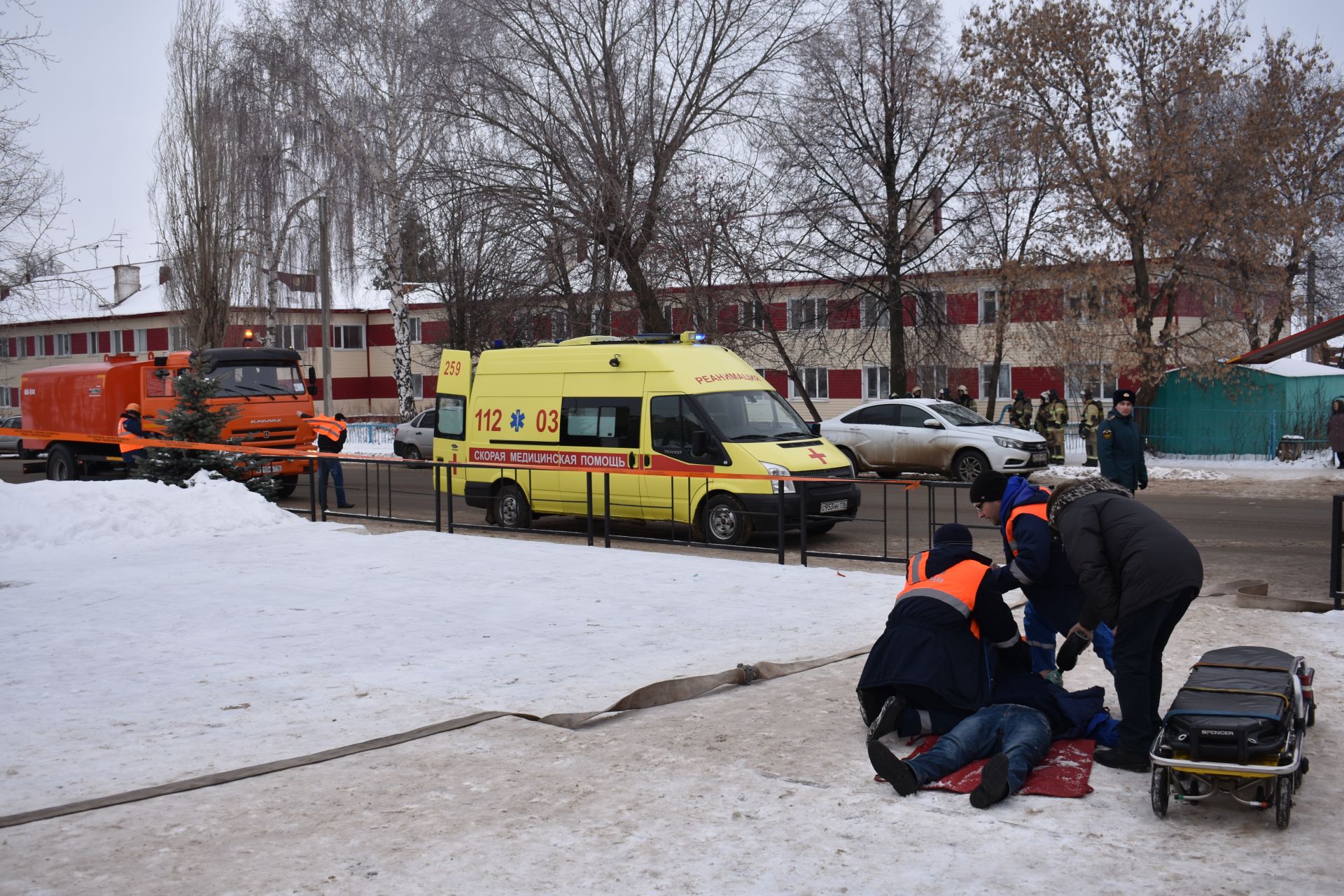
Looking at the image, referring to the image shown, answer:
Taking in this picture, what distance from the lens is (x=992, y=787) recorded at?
4.90 metres

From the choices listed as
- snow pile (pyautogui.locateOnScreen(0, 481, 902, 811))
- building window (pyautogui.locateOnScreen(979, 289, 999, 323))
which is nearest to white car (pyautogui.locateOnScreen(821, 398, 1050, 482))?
building window (pyautogui.locateOnScreen(979, 289, 999, 323))

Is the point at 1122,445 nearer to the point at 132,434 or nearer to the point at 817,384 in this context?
the point at 132,434

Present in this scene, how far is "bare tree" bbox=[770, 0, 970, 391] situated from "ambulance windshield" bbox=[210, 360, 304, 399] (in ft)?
40.7

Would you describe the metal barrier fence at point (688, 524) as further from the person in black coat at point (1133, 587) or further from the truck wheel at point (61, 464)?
the truck wheel at point (61, 464)

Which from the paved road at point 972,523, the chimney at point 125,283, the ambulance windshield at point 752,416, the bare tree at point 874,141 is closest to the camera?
the paved road at point 972,523

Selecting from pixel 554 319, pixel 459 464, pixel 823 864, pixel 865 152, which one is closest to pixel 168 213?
pixel 554 319

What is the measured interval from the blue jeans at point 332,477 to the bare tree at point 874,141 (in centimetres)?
1437

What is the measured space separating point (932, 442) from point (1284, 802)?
17.2 meters

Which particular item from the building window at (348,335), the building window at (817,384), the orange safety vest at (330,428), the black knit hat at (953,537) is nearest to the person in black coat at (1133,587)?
the black knit hat at (953,537)

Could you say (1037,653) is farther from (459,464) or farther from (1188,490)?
(1188,490)

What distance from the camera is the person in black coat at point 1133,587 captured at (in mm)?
5254

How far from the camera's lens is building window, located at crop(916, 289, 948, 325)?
28.9 metres

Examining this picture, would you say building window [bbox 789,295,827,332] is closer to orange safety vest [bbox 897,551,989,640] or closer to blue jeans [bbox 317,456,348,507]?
blue jeans [bbox 317,456,348,507]

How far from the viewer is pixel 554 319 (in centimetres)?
2755
